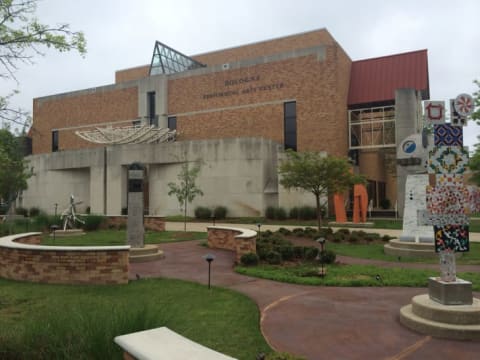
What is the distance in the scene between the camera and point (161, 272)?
10562 millimetres

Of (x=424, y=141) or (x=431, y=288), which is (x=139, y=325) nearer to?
(x=431, y=288)

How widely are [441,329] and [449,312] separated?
0.32 metres

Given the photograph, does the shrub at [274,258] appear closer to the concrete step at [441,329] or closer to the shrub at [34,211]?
the concrete step at [441,329]

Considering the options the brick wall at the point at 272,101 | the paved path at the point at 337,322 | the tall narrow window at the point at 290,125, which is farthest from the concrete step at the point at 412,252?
the tall narrow window at the point at 290,125

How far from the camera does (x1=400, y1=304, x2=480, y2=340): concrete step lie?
5.36 m

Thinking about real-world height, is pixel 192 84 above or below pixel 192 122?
above

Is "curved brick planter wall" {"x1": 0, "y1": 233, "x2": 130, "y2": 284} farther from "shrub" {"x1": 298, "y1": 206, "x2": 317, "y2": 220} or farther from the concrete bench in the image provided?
"shrub" {"x1": 298, "y1": 206, "x2": 317, "y2": 220}

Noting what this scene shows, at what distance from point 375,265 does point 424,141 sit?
6.12m

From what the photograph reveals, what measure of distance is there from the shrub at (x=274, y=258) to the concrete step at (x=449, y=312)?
5.71 m

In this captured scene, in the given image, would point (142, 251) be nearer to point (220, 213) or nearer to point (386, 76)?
point (220, 213)

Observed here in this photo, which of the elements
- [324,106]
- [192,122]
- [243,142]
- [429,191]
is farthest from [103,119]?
[429,191]

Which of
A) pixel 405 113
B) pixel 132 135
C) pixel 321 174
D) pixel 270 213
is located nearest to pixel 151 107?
pixel 132 135

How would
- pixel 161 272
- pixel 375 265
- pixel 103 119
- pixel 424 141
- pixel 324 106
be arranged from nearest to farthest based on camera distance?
pixel 161 272 < pixel 375 265 < pixel 424 141 < pixel 324 106 < pixel 103 119

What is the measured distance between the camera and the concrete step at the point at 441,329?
5.36m
